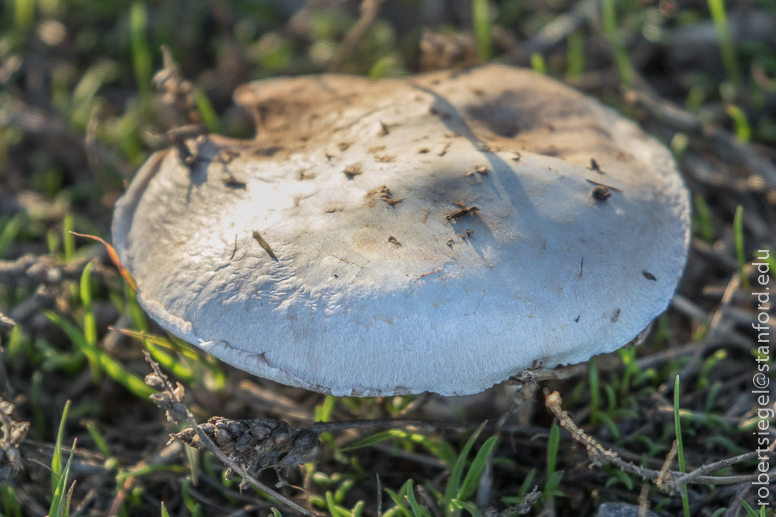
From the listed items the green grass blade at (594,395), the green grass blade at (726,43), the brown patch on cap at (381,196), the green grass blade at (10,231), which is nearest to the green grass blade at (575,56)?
the green grass blade at (726,43)

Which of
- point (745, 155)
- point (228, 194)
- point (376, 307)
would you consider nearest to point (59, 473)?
point (228, 194)

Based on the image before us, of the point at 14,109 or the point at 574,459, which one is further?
the point at 14,109

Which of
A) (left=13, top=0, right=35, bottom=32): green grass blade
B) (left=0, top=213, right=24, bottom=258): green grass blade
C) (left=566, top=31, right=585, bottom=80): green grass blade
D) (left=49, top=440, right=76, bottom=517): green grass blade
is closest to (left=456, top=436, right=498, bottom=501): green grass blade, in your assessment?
(left=49, top=440, right=76, bottom=517): green grass blade

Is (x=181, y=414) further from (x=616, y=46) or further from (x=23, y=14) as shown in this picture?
(x=616, y=46)

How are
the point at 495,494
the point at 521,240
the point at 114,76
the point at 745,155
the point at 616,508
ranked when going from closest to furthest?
the point at 521,240 → the point at 616,508 → the point at 495,494 → the point at 745,155 → the point at 114,76

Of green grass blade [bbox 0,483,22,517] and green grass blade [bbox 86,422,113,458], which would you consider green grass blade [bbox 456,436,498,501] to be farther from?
green grass blade [bbox 0,483,22,517]

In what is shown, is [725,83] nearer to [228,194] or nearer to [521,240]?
[521,240]
